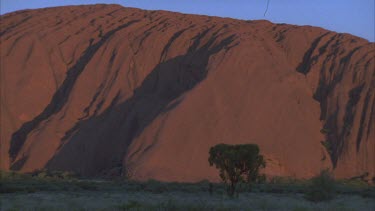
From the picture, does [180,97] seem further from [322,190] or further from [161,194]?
[322,190]

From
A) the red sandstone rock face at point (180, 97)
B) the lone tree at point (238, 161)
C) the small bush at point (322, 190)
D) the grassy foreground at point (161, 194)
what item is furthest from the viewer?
the red sandstone rock face at point (180, 97)

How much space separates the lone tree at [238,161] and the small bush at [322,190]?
11.6 feet

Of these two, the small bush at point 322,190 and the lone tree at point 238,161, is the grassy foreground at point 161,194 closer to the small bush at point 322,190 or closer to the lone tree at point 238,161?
the small bush at point 322,190

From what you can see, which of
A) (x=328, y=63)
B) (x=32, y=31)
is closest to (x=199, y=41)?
(x=328, y=63)

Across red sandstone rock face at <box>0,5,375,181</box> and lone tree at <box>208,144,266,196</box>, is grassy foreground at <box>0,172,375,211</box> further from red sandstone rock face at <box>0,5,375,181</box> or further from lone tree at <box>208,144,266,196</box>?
red sandstone rock face at <box>0,5,375,181</box>

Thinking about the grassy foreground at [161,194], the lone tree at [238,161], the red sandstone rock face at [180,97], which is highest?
the red sandstone rock face at [180,97]

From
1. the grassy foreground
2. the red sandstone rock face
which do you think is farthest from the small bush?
the red sandstone rock face

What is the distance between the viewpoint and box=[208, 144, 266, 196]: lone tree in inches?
1178

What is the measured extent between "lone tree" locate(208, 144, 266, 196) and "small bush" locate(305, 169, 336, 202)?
353 cm

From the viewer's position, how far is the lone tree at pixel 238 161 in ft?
98.2

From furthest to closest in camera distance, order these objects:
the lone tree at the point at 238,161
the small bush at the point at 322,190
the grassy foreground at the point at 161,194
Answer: the small bush at the point at 322,190
the lone tree at the point at 238,161
the grassy foreground at the point at 161,194

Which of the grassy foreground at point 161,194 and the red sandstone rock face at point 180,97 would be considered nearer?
the grassy foreground at point 161,194

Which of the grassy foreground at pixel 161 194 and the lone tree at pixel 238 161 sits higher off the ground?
the lone tree at pixel 238 161

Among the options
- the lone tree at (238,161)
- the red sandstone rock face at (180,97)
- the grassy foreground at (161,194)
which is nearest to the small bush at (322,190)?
the grassy foreground at (161,194)
